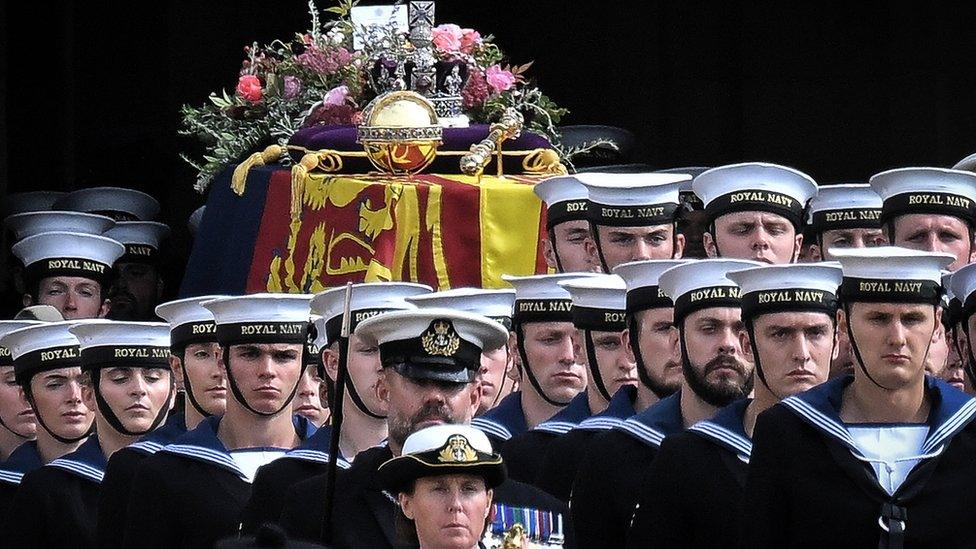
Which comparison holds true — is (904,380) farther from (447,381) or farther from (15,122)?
(15,122)

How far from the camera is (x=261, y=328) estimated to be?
381 inches

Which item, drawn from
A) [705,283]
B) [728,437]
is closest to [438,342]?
[728,437]

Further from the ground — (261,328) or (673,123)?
(673,123)

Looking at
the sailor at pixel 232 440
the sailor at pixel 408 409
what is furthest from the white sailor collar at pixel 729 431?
the sailor at pixel 232 440

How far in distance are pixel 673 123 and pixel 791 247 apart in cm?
513

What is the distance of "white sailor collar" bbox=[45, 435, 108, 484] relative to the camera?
10.5 m

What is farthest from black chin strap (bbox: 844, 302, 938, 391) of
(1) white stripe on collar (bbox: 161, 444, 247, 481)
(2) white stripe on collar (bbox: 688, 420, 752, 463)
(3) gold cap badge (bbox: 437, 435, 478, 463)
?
(1) white stripe on collar (bbox: 161, 444, 247, 481)

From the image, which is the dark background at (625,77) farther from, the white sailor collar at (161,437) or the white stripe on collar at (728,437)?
the white stripe on collar at (728,437)

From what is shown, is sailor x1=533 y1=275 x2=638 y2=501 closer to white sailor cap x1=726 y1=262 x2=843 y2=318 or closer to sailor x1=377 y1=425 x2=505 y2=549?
white sailor cap x1=726 y1=262 x2=843 y2=318

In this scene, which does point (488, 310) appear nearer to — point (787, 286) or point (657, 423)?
point (657, 423)

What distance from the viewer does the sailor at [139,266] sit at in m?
13.0

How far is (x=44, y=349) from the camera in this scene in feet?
35.8

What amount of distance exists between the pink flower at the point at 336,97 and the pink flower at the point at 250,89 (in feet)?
1.98

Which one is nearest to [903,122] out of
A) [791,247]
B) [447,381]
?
[791,247]
